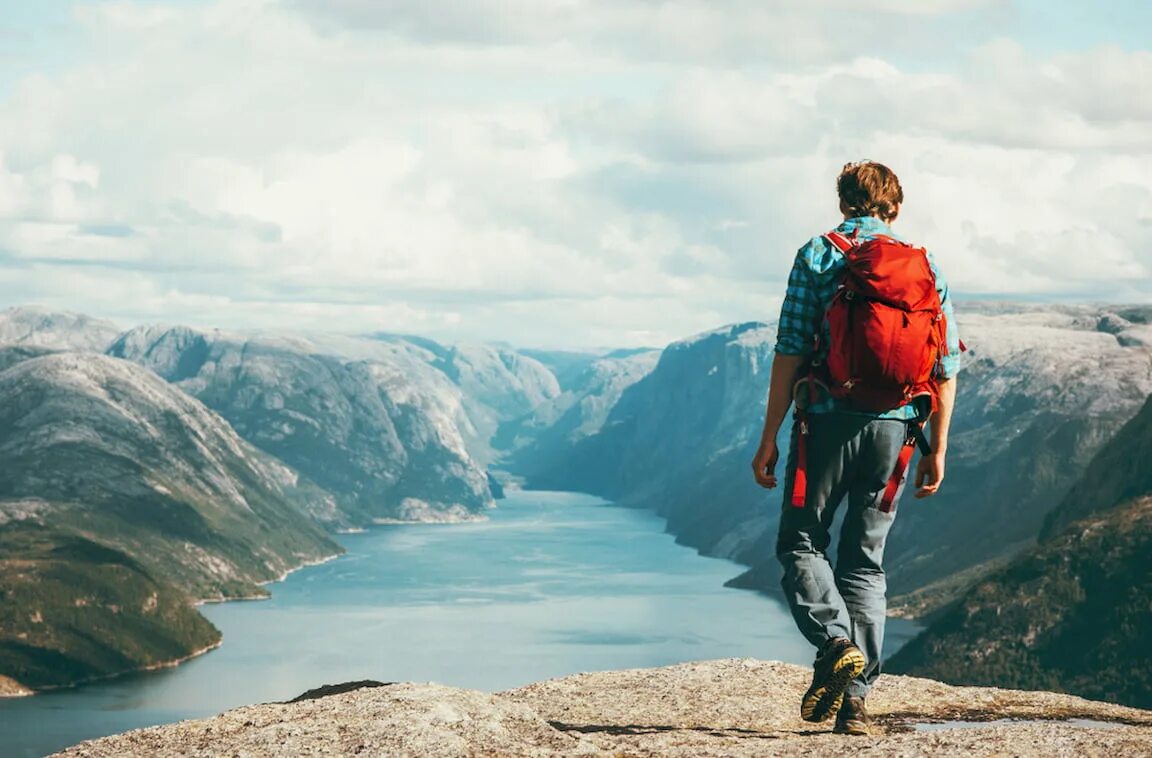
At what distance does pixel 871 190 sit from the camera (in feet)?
80.3

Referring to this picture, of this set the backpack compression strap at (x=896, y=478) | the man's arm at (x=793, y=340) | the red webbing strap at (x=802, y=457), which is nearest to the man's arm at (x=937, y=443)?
the backpack compression strap at (x=896, y=478)

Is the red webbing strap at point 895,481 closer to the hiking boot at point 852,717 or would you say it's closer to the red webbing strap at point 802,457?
the red webbing strap at point 802,457

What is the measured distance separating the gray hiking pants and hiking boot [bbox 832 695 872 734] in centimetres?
14

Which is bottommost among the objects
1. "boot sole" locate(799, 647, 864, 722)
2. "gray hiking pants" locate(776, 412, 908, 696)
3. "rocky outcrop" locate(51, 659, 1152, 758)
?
"rocky outcrop" locate(51, 659, 1152, 758)

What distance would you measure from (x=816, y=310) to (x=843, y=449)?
2151 millimetres

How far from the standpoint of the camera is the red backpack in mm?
22266

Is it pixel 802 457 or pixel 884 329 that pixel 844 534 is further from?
pixel 884 329

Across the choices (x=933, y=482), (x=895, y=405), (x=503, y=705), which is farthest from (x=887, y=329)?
(x=503, y=705)

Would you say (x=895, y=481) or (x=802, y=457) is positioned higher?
(x=802, y=457)

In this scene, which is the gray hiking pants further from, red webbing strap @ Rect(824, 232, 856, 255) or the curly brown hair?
the curly brown hair

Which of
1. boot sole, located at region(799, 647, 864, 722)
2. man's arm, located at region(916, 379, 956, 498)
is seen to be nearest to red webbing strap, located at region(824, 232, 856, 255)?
man's arm, located at region(916, 379, 956, 498)

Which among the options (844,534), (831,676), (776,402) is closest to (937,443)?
(844,534)

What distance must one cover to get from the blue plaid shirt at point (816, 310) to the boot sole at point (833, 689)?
3.80 meters

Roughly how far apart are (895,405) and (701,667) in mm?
14100
